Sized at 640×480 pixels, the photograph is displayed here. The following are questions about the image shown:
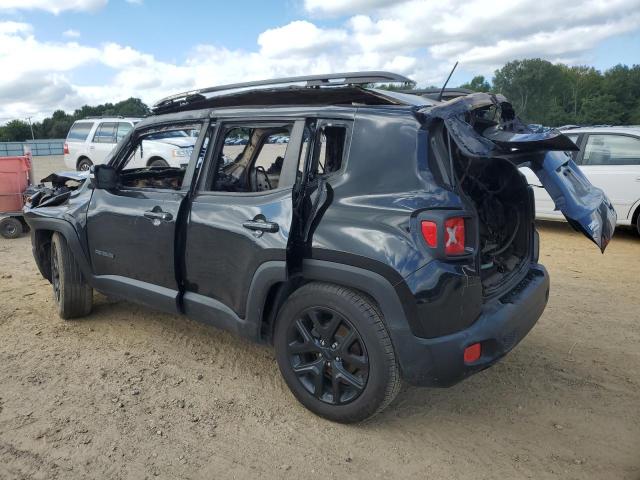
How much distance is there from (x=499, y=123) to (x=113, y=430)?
298cm

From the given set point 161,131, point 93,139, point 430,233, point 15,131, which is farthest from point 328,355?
point 15,131

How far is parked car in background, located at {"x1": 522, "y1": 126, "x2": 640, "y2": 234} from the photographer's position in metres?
7.73

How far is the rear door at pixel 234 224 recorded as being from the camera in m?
3.04

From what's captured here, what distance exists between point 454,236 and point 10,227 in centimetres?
799

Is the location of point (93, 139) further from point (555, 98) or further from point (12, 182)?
point (555, 98)

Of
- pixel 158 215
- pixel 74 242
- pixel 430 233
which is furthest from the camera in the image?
pixel 74 242

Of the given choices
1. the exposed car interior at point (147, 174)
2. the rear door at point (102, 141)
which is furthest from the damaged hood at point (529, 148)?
the rear door at point (102, 141)

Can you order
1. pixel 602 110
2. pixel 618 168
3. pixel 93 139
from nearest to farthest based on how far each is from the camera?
pixel 618 168, pixel 93 139, pixel 602 110

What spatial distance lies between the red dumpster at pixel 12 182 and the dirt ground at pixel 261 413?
14.8 ft

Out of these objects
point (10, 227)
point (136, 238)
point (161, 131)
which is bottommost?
point (10, 227)

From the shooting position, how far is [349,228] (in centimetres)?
280

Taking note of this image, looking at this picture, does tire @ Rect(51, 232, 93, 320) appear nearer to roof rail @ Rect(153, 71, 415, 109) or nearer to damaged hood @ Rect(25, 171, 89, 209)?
damaged hood @ Rect(25, 171, 89, 209)

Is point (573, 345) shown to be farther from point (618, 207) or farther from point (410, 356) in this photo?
point (618, 207)

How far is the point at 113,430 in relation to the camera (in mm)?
3018
